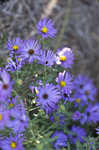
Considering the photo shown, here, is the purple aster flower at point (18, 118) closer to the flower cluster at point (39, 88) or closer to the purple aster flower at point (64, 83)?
the flower cluster at point (39, 88)

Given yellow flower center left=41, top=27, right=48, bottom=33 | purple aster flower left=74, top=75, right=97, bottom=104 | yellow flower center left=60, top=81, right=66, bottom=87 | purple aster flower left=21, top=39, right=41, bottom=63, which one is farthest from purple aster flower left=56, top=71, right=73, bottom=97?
purple aster flower left=74, top=75, right=97, bottom=104

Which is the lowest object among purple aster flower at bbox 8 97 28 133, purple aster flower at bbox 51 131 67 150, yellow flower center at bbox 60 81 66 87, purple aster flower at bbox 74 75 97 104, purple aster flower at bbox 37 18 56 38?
purple aster flower at bbox 51 131 67 150

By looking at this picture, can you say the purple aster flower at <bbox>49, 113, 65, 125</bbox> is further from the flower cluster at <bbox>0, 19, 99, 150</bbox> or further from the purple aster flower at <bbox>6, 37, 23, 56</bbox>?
the purple aster flower at <bbox>6, 37, 23, 56</bbox>

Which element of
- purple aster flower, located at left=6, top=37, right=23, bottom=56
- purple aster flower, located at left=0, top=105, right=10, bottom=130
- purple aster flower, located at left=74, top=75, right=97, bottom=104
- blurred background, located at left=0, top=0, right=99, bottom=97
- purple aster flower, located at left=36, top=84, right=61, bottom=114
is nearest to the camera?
purple aster flower, located at left=0, top=105, right=10, bottom=130

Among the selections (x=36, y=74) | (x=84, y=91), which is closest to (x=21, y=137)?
(x=36, y=74)

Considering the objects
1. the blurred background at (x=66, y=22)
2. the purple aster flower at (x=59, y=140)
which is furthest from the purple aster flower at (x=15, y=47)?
the blurred background at (x=66, y=22)

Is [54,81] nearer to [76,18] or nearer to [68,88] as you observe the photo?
[68,88]
